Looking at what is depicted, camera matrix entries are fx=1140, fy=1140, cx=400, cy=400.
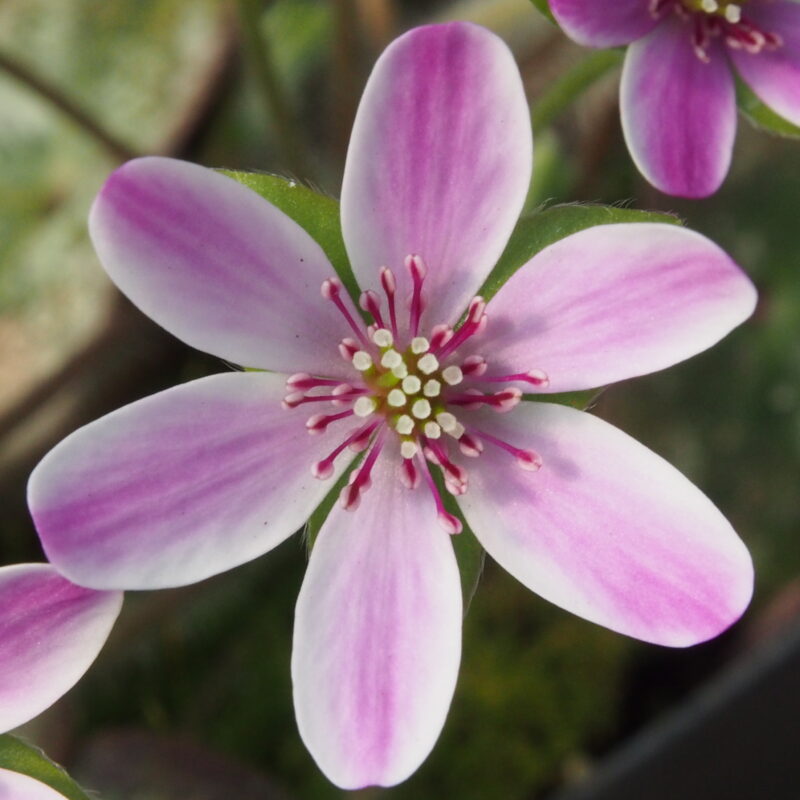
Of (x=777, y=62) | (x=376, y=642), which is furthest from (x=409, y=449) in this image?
(x=777, y=62)

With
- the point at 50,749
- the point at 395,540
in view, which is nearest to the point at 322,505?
the point at 395,540

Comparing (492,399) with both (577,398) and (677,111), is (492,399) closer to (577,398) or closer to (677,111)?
(577,398)

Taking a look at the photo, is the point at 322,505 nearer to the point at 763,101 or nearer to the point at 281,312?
the point at 281,312

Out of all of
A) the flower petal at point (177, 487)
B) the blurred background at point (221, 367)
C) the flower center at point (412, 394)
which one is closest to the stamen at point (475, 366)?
the flower center at point (412, 394)

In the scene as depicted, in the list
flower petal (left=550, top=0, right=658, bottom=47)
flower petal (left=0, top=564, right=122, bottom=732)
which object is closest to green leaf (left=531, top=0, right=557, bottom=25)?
flower petal (left=550, top=0, right=658, bottom=47)

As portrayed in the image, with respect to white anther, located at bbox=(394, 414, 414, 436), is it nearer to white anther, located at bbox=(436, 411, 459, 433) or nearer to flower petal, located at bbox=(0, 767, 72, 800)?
white anther, located at bbox=(436, 411, 459, 433)
